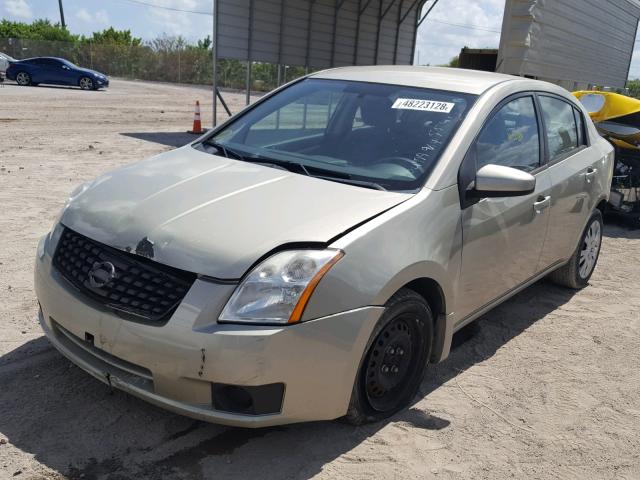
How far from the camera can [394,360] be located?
3.15 m

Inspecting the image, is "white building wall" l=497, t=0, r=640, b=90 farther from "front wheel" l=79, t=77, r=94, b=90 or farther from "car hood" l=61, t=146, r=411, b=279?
"front wheel" l=79, t=77, r=94, b=90

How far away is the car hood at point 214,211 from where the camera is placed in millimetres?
2658

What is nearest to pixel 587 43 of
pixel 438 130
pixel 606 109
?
pixel 606 109

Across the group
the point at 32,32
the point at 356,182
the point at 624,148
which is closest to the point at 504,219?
the point at 356,182

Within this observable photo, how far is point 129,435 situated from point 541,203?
114 inches

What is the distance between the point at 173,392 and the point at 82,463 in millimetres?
551

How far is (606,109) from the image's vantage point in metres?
8.24

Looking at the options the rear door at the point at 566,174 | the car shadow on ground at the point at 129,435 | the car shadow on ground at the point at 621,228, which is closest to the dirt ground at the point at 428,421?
the car shadow on ground at the point at 129,435

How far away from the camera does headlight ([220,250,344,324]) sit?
2.54 metres

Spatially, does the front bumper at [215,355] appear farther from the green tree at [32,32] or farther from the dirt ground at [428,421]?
the green tree at [32,32]

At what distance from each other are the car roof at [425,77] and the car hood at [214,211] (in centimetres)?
108

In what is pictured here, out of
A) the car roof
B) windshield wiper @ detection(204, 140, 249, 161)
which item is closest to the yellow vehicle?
the car roof

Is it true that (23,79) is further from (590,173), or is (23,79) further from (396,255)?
(396,255)

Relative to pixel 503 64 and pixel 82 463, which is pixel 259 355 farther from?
pixel 503 64
